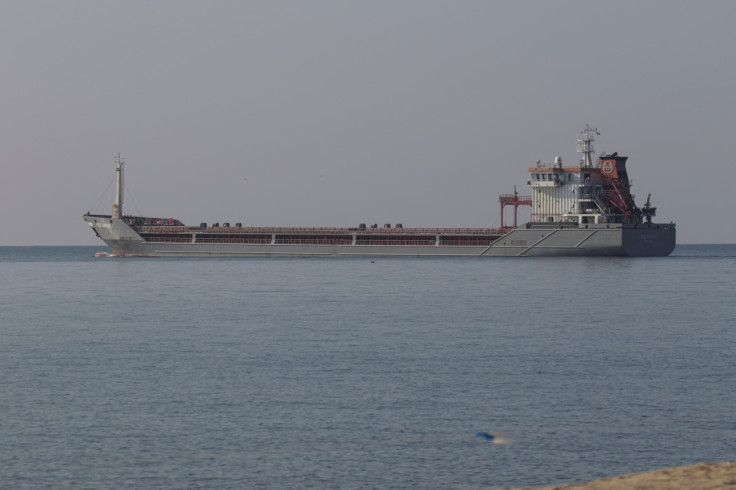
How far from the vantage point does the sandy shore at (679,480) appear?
54.9 ft

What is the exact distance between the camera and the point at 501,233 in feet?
422

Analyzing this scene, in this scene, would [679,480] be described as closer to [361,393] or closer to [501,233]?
[361,393]

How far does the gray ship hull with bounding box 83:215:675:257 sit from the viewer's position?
115250mm

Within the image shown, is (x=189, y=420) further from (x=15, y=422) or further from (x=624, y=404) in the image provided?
(x=624, y=404)

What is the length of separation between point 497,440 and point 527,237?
99942 millimetres

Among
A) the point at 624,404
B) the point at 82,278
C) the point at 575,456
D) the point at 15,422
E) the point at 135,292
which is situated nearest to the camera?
the point at 575,456

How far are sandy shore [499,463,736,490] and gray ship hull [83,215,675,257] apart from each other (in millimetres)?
98739

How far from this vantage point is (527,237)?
121m

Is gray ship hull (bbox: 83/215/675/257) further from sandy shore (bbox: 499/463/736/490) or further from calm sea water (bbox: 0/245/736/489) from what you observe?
sandy shore (bbox: 499/463/736/490)

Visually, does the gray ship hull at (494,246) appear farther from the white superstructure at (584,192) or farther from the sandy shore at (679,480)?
the sandy shore at (679,480)

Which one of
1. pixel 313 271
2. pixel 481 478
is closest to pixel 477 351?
pixel 481 478

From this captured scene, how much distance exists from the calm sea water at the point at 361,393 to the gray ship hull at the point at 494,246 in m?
55.5

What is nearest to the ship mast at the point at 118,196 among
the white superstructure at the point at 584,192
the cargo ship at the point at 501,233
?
the cargo ship at the point at 501,233

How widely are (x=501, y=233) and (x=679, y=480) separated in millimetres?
112406
